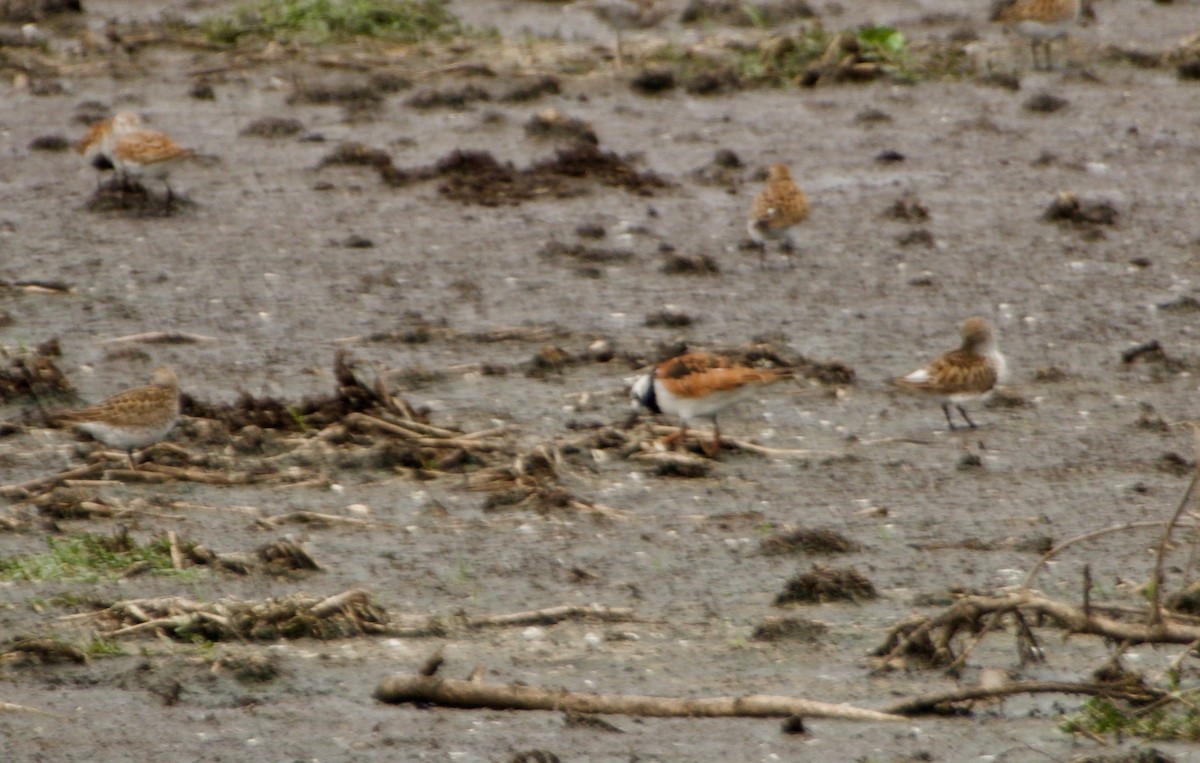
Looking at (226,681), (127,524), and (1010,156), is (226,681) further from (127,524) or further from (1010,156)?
(1010,156)

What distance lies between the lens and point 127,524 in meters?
7.78

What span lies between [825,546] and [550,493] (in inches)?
49.5

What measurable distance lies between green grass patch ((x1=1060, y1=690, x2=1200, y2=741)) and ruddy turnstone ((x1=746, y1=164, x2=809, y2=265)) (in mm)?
7080

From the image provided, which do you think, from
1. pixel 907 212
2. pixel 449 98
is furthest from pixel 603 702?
pixel 449 98

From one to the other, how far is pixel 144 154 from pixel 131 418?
5448mm

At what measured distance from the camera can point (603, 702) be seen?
584 cm

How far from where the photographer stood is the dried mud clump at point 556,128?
15.9m

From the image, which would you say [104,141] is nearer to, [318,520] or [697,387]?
[697,387]

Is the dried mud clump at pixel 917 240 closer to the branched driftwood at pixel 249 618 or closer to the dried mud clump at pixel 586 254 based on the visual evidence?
the dried mud clump at pixel 586 254

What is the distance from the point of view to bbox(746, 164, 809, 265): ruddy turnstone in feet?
41.2

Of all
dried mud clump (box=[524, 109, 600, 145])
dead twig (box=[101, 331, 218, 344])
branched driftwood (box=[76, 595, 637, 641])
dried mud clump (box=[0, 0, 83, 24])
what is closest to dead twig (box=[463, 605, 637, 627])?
branched driftwood (box=[76, 595, 637, 641])

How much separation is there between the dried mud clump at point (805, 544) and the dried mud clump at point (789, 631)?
961 millimetres

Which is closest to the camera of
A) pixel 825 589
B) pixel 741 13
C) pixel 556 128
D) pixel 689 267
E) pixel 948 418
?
pixel 825 589

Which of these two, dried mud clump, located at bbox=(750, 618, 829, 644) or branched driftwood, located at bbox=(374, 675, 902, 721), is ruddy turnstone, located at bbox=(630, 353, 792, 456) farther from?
branched driftwood, located at bbox=(374, 675, 902, 721)
